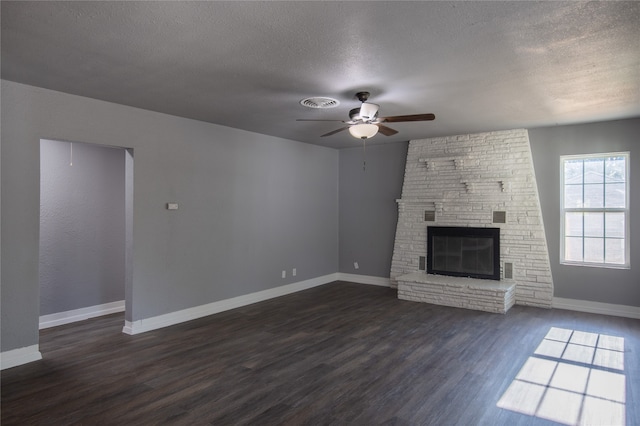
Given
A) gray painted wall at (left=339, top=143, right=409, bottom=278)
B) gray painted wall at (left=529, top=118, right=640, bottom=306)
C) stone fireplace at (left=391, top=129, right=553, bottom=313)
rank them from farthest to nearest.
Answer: gray painted wall at (left=339, top=143, right=409, bottom=278)
stone fireplace at (left=391, top=129, right=553, bottom=313)
gray painted wall at (left=529, top=118, right=640, bottom=306)

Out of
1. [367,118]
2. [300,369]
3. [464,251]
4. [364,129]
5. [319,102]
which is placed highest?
[319,102]

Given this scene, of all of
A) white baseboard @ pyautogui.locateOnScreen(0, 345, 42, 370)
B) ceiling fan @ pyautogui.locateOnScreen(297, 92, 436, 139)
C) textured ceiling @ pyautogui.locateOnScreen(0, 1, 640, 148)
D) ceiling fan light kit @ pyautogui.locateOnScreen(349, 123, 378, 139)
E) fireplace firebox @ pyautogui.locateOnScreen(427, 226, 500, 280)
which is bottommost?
white baseboard @ pyautogui.locateOnScreen(0, 345, 42, 370)

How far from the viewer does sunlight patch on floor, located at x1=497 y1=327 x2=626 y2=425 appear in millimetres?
2791

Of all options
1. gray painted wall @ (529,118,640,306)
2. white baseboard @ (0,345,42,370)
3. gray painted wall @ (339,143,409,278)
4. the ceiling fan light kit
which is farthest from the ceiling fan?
white baseboard @ (0,345,42,370)

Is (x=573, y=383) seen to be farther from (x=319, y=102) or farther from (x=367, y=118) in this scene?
(x=319, y=102)

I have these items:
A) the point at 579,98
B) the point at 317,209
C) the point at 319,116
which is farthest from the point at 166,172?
the point at 579,98

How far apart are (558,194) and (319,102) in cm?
392

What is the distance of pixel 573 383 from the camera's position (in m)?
3.27

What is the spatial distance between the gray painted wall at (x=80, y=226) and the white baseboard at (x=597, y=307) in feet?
20.9

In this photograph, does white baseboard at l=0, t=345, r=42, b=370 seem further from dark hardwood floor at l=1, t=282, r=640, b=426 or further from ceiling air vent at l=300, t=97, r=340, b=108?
ceiling air vent at l=300, t=97, r=340, b=108

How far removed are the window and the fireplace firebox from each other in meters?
0.93


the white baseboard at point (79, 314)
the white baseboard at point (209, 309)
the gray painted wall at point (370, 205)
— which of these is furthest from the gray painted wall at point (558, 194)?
the white baseboard at point (79, 314)

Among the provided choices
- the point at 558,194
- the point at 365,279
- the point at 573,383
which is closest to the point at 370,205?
the point at 365,279

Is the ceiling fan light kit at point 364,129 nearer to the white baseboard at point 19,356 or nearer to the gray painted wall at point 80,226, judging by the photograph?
the gray painted wall at point 80,226
